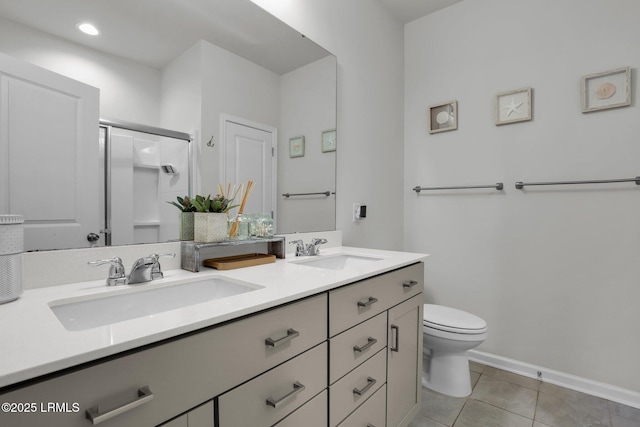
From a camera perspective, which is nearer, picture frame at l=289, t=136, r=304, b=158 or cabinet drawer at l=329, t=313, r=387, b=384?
cabinet drawer at l=329, t=313, r=387, b=384

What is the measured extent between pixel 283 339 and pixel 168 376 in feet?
0.95

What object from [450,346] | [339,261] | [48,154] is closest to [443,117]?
[339,261]

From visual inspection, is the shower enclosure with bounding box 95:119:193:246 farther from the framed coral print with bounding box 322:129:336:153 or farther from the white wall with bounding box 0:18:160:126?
the framed coral print with bounding box 322:129:336:153

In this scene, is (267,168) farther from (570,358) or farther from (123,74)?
(570,358)

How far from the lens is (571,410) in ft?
5.57

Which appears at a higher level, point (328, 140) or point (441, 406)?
point (328, 140)

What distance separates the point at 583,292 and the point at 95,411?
7.83 feet

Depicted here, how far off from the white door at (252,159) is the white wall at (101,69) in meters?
0.32

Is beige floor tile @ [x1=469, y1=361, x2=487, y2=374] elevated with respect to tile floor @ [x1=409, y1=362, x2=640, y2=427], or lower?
elevated

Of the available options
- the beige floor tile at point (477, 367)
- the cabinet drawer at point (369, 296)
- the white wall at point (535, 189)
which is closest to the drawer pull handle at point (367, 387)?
the cabinet drawer at point (369, 296)

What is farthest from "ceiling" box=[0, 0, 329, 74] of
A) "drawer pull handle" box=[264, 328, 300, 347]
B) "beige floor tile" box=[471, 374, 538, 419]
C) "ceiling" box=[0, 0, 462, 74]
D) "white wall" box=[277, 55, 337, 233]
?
"beige floor tile" box=[471, 374, 538, 419]

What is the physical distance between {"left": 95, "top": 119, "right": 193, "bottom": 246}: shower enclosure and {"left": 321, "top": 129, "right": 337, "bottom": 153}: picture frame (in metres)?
0.86

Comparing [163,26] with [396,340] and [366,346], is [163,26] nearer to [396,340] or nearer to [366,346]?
[366,346]

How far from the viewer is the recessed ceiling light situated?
98 cm
